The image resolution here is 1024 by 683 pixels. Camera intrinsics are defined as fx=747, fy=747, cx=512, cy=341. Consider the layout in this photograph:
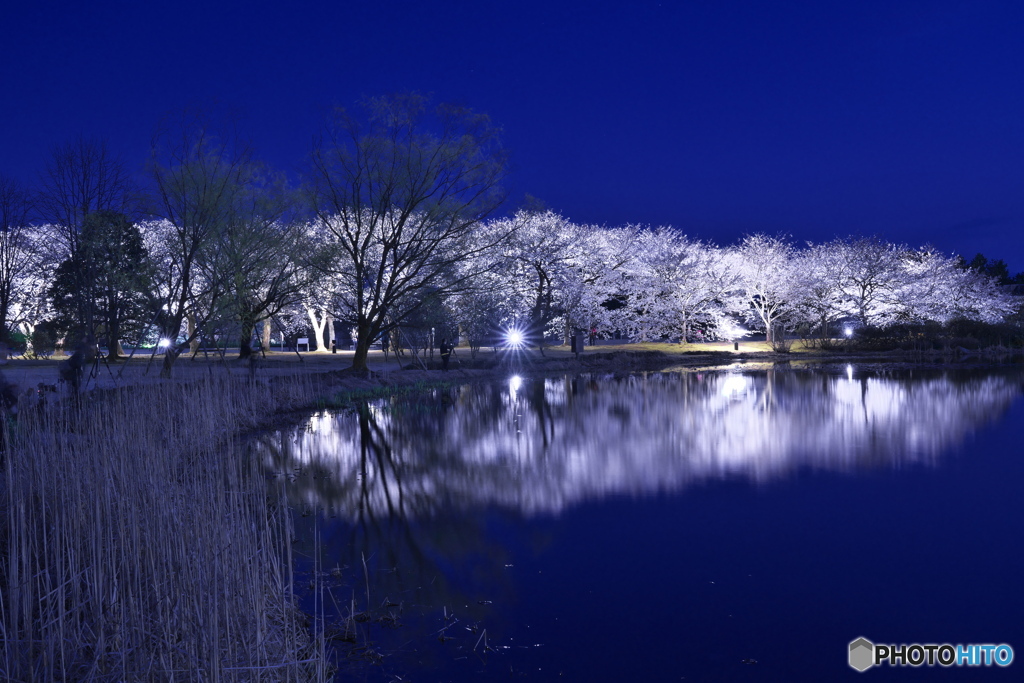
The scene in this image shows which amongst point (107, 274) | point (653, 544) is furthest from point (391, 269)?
point (653, 544)

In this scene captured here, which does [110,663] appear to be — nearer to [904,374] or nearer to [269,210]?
[269,210]

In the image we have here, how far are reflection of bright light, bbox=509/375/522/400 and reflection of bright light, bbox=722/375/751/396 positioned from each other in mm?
6341

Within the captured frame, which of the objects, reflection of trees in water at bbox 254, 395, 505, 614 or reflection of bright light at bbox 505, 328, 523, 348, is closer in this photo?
reflection of trees in water at bbox 254, 395, 505, 614

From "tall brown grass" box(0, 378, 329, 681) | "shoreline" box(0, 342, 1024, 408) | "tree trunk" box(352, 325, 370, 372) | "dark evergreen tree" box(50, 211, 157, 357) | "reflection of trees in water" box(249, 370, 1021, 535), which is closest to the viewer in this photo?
"tall brown grass" box(0, 378, 329, 681)

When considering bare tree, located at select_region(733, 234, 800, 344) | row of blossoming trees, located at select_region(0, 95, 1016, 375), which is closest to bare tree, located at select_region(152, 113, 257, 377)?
row of blossoming trees, located at select_region(0, 95, 1016, 375)

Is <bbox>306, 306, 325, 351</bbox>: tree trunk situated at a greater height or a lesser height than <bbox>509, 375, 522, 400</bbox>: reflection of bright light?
greater

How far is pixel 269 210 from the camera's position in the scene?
21281 mm

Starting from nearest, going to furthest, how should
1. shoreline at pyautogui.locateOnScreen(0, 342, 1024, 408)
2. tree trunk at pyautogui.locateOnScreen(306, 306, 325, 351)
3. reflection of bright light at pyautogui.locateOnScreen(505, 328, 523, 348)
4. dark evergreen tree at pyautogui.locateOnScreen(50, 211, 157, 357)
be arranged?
1. dark evergreen tree at pyautogui.locateOnScreen(50, 211, 157, 357)
2. shoreline at pyautogui.locateOnScreen(0, 342, 1024, 408)
3. reflection of bright light at pyautogui.locateOnScreen(505, 328, 523, 348)
4. tree trunk at pyautogui.locateOnScreen(306, 306, 325, 351)

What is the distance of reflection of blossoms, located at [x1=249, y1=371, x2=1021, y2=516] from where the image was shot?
31.2ft

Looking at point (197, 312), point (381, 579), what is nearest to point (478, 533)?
point (381, 579)

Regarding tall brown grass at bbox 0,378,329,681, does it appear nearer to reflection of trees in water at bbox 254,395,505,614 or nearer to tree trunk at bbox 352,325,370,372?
reflection of trees in water at bbox 254,395,505,614

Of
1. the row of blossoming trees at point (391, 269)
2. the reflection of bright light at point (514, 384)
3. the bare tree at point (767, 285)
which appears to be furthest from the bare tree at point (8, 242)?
the bare tree at point (767, 285)

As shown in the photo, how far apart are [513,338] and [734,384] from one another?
13.4 m

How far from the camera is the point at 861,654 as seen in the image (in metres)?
4.75
